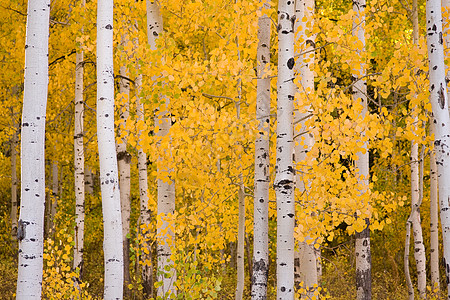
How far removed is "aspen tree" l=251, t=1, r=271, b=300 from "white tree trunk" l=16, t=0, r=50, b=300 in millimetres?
2409

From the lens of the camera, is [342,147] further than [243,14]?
No

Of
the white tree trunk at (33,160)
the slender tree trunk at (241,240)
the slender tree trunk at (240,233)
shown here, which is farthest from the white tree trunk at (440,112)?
the white tree trunk at (33,160)

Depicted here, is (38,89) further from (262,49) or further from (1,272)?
(1,272)

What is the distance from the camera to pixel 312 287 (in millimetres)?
6371

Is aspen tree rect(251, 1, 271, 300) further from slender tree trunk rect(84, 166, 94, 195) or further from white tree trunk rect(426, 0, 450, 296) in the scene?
slender tree trunk rect(84, 166, 94, 195)

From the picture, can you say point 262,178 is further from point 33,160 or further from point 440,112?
point 33,160

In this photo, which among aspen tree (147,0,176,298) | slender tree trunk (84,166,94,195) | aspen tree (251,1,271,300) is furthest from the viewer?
slender tree trunk (84,166,94,195)

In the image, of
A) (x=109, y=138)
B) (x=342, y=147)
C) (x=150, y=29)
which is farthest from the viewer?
(x=150, y=29)

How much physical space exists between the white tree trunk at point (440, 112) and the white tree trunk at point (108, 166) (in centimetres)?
307

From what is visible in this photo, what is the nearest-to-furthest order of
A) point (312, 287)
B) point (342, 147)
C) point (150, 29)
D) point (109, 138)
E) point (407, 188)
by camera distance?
point (109, 138)
point (342, 147)
point (312, 287)
point (150, 29)
point (407, 188)

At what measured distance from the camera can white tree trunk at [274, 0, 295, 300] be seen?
16.3ft

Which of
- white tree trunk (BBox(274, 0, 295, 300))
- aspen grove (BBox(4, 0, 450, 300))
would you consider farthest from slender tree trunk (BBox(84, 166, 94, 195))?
white tree trunk (BBox(274, 0, 295, 300))

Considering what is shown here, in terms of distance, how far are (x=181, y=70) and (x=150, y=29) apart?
1.07m

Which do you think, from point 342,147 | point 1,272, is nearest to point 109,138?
point 342,147
